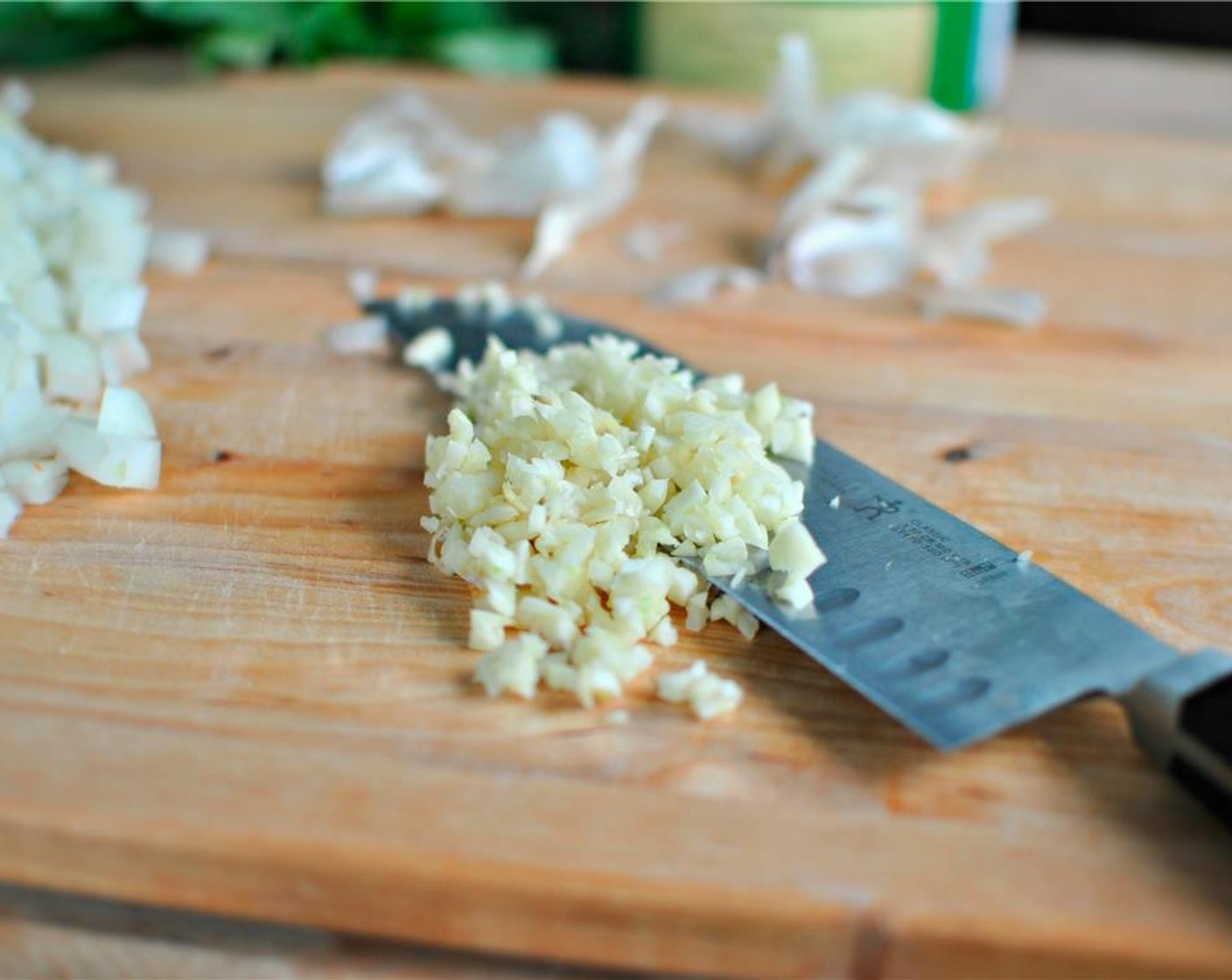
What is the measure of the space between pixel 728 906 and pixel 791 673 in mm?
177

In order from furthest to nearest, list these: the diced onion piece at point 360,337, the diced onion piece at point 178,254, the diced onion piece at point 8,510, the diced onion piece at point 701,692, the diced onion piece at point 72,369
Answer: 1. the diced onion piece at point 178,254
2. the diced onion piece at point 360,337
3. the diced onion piece at point 72,369
4. the diced onion piece at point 8,510
5. the diced onion piece at point 701,692

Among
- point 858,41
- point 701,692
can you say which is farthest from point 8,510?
point 858,41

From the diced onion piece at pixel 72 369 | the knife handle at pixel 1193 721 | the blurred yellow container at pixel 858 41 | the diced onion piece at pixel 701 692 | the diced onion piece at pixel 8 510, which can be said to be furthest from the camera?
the blurred yellow container at pixel 858 41

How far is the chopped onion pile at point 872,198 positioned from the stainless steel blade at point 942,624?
0.42 metres

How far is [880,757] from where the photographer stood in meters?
0.73

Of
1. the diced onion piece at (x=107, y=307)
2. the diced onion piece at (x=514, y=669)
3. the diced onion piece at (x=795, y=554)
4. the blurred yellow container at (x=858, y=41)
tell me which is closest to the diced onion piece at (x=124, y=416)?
the diced onion piece at (x=107, y=307)

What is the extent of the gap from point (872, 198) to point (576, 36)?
2.47 ft

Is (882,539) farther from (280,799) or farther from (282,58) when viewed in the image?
(282,58)

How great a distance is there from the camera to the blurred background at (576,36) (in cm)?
165

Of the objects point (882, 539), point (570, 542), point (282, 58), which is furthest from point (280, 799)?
point (282, 58)

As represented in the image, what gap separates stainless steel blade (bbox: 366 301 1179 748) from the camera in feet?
2.36

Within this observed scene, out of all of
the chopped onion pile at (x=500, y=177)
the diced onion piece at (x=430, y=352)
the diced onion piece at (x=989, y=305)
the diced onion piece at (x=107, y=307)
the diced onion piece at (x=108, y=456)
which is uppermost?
the chopped onion pile at (x=500, y=177)

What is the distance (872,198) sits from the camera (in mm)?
1364

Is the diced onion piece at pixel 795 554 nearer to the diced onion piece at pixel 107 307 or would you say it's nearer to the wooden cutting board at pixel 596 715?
the wooden cutting board at pixel 596 715
